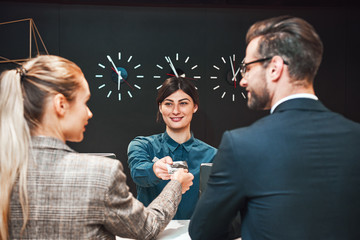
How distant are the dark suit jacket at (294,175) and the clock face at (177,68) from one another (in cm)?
293

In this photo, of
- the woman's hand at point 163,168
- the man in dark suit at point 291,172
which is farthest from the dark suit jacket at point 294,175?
the woman's hand at point 163,168

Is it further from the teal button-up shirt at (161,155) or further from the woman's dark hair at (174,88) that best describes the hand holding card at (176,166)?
the woman's dark hair at (174,88)

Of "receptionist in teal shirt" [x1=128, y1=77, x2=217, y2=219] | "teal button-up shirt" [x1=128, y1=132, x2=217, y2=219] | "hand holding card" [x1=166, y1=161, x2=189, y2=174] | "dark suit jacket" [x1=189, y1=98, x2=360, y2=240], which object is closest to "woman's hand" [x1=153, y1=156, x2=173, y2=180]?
"hand holding card" [x1=166, y1=161, x2=189, y2=174]

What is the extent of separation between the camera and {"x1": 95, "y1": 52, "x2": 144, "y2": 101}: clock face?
3.80 meters

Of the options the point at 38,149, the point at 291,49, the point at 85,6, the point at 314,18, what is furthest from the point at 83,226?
the point at 314,18

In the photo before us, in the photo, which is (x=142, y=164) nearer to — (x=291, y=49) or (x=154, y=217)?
(x=154, y=217)

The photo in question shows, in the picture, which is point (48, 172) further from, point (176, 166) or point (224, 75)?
point (224, 75)

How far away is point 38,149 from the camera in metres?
1.00

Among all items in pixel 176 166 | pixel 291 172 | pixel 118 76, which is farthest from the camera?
pixel 118 76

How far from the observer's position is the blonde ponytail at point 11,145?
0.95 m

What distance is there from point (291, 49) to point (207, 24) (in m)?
3.00

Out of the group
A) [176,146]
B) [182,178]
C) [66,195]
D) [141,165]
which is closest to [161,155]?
[176,146]

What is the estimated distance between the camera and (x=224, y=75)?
12.9ft

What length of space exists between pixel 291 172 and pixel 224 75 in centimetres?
308
